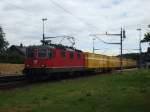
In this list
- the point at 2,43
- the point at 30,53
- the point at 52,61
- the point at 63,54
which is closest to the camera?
the point at 52,61

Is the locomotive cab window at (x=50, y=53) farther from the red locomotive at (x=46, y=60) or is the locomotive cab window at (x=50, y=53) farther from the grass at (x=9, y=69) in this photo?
the grass at (x=9, y=69)

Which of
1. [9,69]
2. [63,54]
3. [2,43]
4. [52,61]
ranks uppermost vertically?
[2,43]

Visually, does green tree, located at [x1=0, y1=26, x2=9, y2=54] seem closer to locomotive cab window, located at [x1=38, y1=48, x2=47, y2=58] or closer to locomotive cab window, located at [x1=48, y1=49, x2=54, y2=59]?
locomotive cab window, located at [x1=38, y1=48, x2=47, y2=58]

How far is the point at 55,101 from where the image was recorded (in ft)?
59.5

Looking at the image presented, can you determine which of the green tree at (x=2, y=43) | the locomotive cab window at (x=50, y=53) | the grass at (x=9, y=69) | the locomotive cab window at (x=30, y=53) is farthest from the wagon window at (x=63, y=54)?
the green tree at (x=2, y=43)

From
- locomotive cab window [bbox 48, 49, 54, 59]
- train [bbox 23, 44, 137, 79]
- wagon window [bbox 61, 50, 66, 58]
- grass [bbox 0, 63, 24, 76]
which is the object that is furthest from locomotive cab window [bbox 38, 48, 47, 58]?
grass [bbox 0, 63, 24, 76]

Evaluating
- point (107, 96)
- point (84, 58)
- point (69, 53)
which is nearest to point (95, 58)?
point (84, 58)

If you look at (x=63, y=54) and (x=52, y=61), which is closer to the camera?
(x=52, y=61)

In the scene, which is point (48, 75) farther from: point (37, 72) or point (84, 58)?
point (84, 58)

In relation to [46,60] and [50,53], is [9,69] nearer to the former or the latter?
[50,53]

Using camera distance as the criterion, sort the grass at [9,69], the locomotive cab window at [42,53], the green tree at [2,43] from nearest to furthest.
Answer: the locomotive cab window at [42,53] → the grass at [9,69] → the green tree at [2,43]

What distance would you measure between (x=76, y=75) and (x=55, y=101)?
28.3 meters

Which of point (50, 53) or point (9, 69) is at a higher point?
point (50, 53)

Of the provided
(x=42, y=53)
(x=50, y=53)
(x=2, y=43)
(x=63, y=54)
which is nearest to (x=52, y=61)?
(x=50, y=53)
